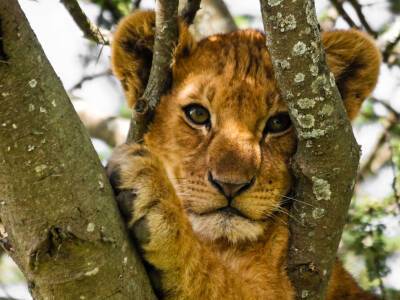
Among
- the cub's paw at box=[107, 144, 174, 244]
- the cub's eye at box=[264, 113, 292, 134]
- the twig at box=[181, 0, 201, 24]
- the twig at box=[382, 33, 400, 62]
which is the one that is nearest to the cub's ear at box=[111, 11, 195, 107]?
the twig at box=[181, 0, 201, 24]

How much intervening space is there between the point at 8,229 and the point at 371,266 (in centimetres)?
412

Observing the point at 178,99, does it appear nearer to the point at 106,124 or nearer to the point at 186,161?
the point at 186,161

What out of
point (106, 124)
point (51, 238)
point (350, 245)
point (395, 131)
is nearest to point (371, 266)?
point (350, 245)

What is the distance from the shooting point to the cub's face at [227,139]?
4.60 metres

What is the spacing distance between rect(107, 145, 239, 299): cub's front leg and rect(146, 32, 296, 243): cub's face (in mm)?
636

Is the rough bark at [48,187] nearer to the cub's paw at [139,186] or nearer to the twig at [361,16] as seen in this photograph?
the cub's paw at [139,186]

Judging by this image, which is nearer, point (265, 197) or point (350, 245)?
point (265, 197)

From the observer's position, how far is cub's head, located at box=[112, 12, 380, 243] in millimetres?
4613

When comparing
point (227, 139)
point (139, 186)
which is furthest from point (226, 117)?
point (139, 186)

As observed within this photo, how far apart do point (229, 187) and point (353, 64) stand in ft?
4.74

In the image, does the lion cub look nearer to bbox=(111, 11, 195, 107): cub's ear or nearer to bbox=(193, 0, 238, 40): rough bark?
bbox=(111, 11, 195, 107): cub's ear

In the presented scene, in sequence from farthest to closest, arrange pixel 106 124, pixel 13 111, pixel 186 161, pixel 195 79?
pixel 106 124, pixel 195 79, pixel 186 161, pixel 13 111

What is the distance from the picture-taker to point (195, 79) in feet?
17.5

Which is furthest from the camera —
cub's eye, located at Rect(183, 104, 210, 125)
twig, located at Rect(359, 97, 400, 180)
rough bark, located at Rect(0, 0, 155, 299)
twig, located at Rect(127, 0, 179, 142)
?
twig, located at Rect(359, 97, 400, 180)
